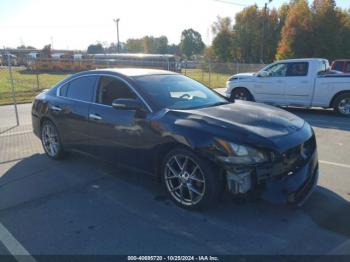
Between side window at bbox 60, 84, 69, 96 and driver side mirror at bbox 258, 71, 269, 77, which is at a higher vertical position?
side window at bbox 60, 84, 69, 96

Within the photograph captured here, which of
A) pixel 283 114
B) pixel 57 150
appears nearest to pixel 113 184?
pixel 57 150

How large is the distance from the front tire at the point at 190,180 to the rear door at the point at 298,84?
788 centimetres

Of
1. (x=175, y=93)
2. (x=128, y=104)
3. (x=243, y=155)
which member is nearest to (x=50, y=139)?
(x=128, y=104)

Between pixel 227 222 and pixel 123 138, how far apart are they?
5.72 feet

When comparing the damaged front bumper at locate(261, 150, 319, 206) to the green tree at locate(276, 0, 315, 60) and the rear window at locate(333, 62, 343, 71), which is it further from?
the green tree at locate(276, 0, 315, 60)

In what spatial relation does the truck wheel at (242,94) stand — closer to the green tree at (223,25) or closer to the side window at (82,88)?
the side window at (82,88)

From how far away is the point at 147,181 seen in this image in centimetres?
504

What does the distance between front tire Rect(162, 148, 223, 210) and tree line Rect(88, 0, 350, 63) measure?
1647 inches

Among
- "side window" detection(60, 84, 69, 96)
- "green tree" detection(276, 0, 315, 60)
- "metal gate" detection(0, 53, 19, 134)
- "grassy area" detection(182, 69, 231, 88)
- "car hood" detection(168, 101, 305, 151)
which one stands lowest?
"grassy area" detection(182, 69, 231, 88)

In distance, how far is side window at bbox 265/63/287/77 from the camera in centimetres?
1127

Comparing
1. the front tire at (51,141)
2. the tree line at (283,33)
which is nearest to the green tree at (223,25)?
the tree line at (283,33)

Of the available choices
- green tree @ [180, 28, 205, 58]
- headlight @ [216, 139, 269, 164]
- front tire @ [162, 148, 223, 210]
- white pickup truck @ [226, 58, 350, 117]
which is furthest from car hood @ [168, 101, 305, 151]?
green tree @ [180, 28, 205, 58]

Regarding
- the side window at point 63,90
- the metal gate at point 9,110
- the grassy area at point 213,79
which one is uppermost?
the side window at point 63,90

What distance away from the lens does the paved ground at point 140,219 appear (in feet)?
11.1
